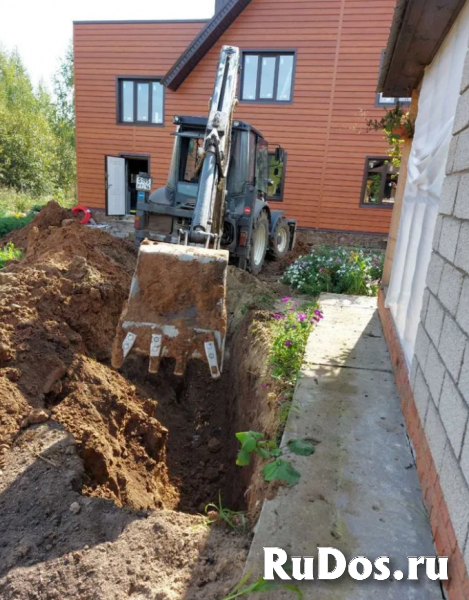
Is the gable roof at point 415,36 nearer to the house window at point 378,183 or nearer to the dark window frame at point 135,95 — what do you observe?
the house window at point 378,183

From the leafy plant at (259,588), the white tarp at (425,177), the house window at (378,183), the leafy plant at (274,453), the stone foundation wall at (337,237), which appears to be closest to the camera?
Answer: the leafy plant at (259,588)

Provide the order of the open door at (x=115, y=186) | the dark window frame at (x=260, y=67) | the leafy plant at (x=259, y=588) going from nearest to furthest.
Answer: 1. the leafy plant at (x=259, y=588)
2. the dark window frame at (x=260, y=67)
3. the open door at (x=115, y=186)

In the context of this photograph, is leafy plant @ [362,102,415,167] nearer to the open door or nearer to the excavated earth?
the excavated earth

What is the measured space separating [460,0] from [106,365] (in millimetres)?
4115

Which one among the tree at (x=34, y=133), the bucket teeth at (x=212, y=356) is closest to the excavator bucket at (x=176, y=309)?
the bucket teeth at (x=212, y=356)

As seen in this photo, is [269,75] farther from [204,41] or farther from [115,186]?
[115,186]

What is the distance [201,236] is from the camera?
4.31 meters

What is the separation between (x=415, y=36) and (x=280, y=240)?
755 cm

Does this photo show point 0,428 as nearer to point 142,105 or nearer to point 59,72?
point 142,105

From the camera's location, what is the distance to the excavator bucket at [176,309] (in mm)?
3102

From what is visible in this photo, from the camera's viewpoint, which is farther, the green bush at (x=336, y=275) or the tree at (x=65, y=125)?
the tree at (x=65, y=125)

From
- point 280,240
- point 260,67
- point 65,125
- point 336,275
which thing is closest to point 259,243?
point 280,240

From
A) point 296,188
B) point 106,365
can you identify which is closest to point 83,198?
point 296,188

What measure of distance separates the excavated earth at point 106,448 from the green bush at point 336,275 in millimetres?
1745
